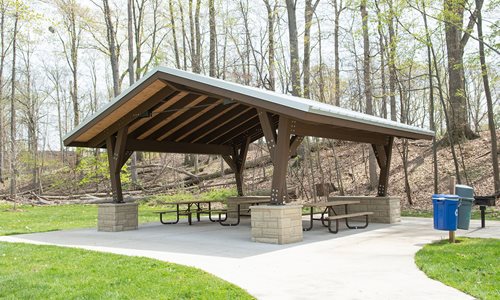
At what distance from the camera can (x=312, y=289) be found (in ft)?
15.5

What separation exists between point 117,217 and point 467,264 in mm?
7955

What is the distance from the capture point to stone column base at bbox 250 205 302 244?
8047mm

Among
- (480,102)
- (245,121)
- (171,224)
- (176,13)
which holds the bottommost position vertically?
(171,224)

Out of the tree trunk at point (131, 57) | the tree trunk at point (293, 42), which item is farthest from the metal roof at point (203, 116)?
the tree trunk at point (131, 57)

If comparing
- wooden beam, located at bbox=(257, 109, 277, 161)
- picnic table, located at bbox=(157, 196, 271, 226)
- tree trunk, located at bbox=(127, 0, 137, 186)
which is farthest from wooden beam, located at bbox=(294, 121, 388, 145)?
tree trunk, located at bbox=(127, 0, 137, 186)

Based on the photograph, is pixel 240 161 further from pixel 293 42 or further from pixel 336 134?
pixel 293 42

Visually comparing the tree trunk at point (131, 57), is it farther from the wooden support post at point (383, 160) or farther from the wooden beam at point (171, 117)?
the wooden support post at point (383, 160)

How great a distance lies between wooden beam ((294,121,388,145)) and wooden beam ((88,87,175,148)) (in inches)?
119

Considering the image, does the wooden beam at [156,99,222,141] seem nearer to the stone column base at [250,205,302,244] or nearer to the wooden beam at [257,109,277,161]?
the wooden beam at [257,109,277,161]

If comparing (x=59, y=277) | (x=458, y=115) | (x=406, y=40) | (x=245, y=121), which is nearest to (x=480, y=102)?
(x=458, y=115)

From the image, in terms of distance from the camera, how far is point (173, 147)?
12.5m

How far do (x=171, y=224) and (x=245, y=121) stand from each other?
11.7ft

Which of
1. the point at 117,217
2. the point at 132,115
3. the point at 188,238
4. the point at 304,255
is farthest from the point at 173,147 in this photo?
the point at 304,255

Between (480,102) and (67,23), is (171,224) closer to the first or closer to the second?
(67,23)
